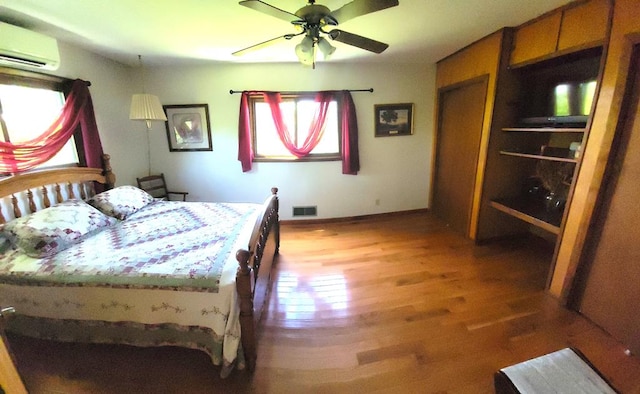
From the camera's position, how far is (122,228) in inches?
88.3

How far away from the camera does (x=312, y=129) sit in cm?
364

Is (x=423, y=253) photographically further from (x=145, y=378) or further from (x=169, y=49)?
(x=169, y=49)

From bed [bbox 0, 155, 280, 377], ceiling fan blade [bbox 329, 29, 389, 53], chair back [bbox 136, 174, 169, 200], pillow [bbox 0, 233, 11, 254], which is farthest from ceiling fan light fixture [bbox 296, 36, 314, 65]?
chair back [bbox 136, 174, 169, 200]

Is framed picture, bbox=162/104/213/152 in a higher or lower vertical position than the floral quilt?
higher

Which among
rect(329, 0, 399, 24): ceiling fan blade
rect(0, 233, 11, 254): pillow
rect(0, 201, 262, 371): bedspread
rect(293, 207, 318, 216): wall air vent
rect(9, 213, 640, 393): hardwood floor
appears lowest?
rect(9, 213, 640, 393): hardwood floor

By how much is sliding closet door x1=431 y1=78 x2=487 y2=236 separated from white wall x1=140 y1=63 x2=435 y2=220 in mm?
241

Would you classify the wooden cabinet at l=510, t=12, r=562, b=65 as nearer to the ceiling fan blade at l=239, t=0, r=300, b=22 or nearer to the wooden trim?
the wooden trim

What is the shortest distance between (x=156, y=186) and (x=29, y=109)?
1513 millimetres

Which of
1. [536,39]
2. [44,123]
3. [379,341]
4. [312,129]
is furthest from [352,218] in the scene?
[44,123]

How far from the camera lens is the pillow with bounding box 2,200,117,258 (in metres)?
1.77

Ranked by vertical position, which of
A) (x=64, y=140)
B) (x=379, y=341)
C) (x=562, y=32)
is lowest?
(x=379, y=341)

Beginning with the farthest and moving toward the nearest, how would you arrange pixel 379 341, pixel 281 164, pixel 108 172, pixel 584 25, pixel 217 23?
pixel 281 164
pixel 108 172
pixel 217 23
pixel 584 25
pixel 379 341

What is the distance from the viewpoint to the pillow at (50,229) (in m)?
1.77

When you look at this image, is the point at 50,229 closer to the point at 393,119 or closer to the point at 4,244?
the point at 4,244
